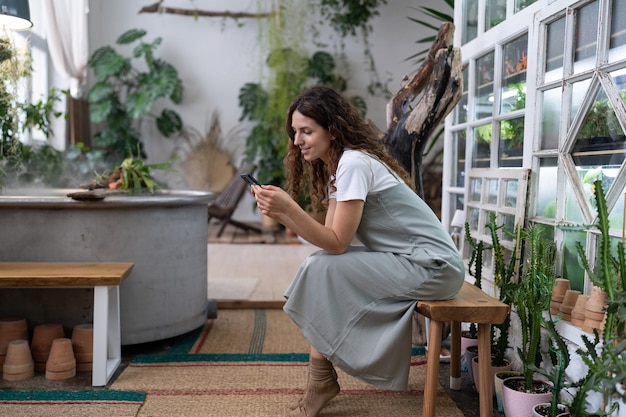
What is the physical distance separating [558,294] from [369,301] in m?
0.65

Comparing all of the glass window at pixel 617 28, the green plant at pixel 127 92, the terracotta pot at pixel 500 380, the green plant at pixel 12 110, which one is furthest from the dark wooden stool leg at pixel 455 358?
the green plant at pixel 127 92

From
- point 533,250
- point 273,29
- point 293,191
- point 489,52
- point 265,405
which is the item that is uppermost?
point 273,29

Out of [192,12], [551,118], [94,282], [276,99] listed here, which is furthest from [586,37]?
[192,12]

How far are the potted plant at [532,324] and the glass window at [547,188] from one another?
7.4 inches

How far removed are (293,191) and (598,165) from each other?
3.33 ft

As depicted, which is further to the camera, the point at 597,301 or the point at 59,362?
the point at 59,362

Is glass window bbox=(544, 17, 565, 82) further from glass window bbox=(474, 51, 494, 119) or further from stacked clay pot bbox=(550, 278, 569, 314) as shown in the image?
stacked clay pot bbox=(550, 278, 569, 314)

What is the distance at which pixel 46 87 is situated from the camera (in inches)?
254

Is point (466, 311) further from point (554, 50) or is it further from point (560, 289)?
point (554, 50)

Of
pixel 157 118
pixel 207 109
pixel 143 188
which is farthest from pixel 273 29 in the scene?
pixel 143 188

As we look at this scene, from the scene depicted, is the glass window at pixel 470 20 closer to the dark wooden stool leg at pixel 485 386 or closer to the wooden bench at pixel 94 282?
the dark wooden stool leg at pixel 485 386

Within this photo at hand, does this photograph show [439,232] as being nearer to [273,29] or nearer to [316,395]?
[316,395]

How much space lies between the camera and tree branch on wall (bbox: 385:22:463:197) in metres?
2.79

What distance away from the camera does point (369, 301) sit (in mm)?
1954
